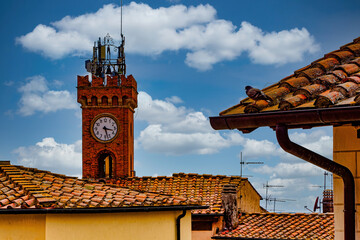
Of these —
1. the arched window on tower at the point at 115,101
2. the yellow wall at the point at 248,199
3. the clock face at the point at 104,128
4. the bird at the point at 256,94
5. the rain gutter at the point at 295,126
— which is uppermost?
the arched window on tower at the point at 115,101

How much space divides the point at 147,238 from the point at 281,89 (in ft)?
20.9

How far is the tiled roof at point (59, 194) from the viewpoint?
978 centimetres

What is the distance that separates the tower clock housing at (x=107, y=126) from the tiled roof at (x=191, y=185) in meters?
4.11

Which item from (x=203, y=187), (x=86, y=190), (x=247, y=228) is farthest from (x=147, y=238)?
(x=203, y=187)

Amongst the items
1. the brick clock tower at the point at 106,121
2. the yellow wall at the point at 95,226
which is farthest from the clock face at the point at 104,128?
the yellow wall at the point at 95,226

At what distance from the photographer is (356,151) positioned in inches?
198

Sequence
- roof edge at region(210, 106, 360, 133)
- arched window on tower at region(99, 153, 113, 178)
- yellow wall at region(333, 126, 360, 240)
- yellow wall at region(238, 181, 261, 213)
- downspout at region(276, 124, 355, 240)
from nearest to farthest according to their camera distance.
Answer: roof edge at region(210, 106, 360, 133) < downspout at region(276, 124, 355, 240) < yellow wall at region(333, 126, 360, 240) < yellow wall at region(238, 181, 261, 213) < arched window on tower at region(99, 153, 113, 178)

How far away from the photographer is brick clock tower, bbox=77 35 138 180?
30656mm

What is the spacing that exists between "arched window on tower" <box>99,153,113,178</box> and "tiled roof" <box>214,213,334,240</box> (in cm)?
1064

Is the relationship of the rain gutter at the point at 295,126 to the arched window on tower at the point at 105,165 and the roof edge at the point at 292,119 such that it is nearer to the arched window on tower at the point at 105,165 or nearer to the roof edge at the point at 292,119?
the roof edge at the point at 292,119

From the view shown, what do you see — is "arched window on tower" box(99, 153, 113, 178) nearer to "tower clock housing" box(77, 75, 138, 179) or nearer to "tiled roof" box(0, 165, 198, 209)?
"tower clock housing" box(77, 75, 138, 179)

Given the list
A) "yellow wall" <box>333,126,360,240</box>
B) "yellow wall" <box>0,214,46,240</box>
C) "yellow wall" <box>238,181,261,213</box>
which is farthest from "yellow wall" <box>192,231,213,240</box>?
"yellow wall" <box>333,126,360,240</box>

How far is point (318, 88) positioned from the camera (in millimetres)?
5078

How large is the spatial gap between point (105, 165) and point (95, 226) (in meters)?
22.0
